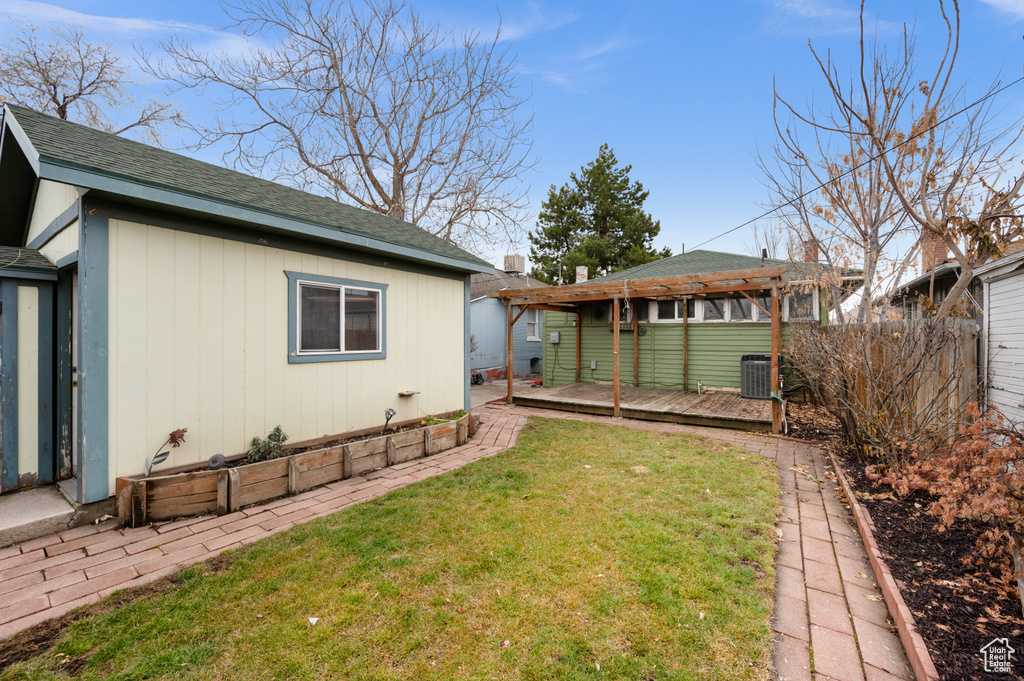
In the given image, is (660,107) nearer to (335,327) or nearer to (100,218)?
(335,327)

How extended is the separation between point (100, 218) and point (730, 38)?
11.4m

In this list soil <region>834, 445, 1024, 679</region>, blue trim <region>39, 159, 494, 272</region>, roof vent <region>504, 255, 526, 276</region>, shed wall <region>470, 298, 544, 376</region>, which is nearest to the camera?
soil <region>834, 445, 1024, 679</region>

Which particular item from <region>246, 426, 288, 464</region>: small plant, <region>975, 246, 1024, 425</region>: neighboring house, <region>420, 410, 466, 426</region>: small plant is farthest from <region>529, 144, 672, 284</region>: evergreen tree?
<region>246, 426, 288, 464</region>: small plant

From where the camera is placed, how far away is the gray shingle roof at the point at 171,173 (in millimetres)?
3395

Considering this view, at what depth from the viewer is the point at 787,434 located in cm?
664

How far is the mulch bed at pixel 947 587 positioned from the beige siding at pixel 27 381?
6497 millimetres

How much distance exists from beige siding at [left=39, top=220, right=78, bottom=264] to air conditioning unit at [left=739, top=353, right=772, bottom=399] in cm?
1027

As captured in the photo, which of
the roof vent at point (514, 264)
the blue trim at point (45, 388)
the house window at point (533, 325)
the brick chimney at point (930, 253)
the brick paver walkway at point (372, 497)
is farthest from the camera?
the roof vent at point (514, 264)

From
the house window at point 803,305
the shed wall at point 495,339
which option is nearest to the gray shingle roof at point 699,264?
the house window at point 803,305

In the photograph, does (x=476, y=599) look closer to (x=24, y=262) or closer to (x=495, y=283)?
(x=24, y=262)

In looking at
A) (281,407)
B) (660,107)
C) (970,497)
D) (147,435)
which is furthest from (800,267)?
(147,435)

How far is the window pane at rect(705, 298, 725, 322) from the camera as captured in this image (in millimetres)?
10102

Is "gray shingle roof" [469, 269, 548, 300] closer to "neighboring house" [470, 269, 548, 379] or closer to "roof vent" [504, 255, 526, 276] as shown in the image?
"neighboring house" [470, 269, 548, 379]

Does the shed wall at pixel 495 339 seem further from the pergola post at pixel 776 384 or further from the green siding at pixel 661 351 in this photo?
the pergola post at pixel 776 384
